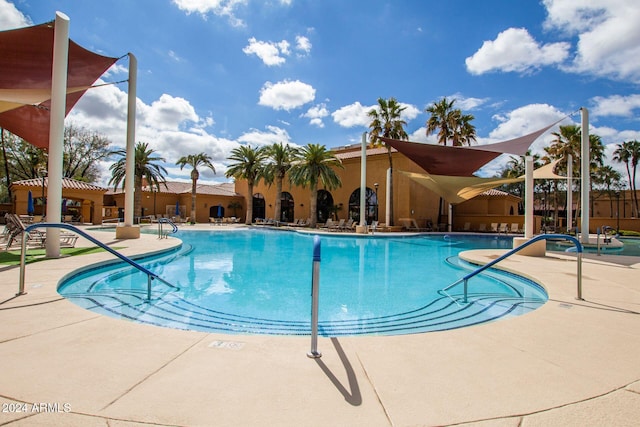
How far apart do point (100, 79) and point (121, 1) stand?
3120 mm

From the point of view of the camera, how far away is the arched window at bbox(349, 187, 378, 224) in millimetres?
27734

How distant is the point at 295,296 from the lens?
252 inches

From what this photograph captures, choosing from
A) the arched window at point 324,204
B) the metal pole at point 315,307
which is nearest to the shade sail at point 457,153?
the metal pole at point 315,307

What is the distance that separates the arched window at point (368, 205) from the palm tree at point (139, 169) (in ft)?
52.9

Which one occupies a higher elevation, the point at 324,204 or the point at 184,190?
the point at 184,190

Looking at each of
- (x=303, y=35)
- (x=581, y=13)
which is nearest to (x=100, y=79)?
(x=303, y=35)

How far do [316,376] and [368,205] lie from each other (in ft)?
85.5

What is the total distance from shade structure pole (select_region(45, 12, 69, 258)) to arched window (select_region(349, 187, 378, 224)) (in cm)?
2217

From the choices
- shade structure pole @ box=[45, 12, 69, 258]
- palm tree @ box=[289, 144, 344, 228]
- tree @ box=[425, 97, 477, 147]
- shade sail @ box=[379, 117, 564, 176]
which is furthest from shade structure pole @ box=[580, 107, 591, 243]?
shade structure pole @ box=[45, 12, 69, 258]

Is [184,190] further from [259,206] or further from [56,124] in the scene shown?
[56,124]

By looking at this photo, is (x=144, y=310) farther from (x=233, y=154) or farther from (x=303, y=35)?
(x=233, y=154)

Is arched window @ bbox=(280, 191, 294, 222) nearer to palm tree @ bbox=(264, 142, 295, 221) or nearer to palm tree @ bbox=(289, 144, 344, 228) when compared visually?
palm tree @ bbox=(264, 142, 295, 221)

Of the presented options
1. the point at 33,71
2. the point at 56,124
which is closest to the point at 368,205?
the point at 33,71

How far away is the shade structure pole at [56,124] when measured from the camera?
7723 millimetres
